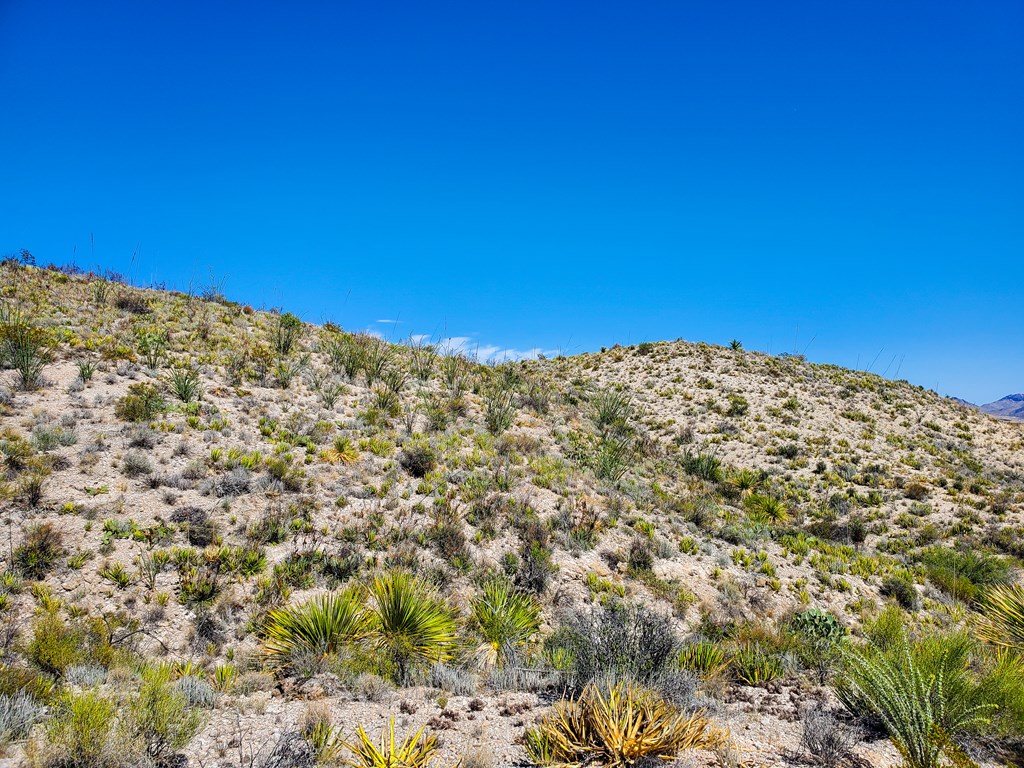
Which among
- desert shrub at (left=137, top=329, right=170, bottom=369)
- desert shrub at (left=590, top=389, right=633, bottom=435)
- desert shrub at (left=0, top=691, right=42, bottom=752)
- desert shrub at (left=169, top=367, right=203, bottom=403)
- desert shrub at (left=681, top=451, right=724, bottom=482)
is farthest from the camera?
desert shrub at (left=590, top=389, right=633, bottom=435)

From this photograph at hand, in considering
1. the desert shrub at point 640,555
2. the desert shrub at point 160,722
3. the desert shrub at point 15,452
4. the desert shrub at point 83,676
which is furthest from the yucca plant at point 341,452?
the desert shrub at point 160,722

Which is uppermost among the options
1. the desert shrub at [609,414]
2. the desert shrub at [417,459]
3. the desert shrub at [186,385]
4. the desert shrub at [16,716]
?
the desert shrub at [609,414]

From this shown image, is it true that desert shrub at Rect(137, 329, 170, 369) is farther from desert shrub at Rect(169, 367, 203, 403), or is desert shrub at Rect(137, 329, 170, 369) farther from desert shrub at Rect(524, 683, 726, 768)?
desert shrub at Rect(524, 683, 726, 768)

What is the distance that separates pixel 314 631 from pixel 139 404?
7.60m

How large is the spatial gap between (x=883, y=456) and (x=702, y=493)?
10.2m

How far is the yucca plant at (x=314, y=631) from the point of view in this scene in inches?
219

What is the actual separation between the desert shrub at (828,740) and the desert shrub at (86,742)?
5.14 metres

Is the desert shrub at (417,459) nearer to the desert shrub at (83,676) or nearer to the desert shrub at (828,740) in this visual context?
the desert shrub at (83,676)

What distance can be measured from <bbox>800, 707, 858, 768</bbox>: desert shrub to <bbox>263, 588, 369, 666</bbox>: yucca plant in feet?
15.3

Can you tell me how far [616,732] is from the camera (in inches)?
149

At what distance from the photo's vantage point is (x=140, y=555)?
7.14 meters

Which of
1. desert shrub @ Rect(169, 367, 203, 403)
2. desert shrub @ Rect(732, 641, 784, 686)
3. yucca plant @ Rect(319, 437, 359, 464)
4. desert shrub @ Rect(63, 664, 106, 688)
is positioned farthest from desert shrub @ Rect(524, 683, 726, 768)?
desert shrub @ Rect(169, 367, 203, 403)

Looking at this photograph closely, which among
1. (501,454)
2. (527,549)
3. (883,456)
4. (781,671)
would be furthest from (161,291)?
(883,456)

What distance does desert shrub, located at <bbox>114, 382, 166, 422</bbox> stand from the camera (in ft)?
32.8
